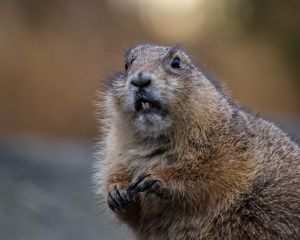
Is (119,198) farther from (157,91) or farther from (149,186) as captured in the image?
(157,91)

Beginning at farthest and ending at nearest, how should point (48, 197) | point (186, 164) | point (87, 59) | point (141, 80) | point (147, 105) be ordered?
1. point (87, 59)
2. point (48, 197)
3. point (186, 164)
4. point (147, 105)
5. point (141, 80)

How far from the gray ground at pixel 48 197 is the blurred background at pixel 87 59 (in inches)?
1.9

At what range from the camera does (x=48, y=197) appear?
16.2 metres

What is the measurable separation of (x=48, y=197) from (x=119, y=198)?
22.3 feet

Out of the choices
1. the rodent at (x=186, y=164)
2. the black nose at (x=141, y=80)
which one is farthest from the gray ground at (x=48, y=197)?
the black nose at (x=141, y=80)

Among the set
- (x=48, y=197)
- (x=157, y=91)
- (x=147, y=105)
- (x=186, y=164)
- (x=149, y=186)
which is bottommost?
(x=48, y=197)

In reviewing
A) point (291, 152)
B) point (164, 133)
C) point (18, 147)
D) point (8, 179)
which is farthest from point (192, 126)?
point (18, 147)

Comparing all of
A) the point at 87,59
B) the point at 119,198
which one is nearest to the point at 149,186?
the point at 119,198

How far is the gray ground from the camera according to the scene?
1457 centimetres

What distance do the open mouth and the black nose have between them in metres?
0.12

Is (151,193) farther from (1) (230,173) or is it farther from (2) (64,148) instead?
(2) (64,148)

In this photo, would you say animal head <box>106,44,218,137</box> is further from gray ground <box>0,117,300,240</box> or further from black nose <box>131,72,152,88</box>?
gray ground <box>0,117,300,240</box>

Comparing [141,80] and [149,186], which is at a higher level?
[141,80]

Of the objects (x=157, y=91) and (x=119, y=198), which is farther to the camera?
(x=119, y=198)
